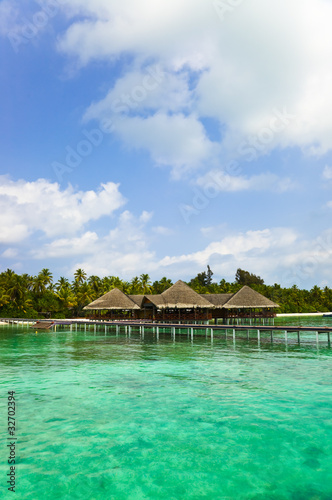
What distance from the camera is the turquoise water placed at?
7379mm

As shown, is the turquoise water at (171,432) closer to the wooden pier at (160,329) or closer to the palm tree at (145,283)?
the wooden pier at (160,329)

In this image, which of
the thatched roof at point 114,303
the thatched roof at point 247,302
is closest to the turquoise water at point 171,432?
the thatched roof at point 247,302

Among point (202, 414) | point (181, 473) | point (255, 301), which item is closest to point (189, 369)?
point (202, 414)

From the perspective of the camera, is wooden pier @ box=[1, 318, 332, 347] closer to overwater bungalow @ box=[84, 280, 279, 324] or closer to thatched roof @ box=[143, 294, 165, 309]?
overwater bungalow @ box=[84, 280, 279, 324]

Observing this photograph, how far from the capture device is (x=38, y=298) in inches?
2527

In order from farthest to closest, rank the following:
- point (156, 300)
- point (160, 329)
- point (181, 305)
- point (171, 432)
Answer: point (160, 329), point (156, 300), point (181, 305), point (171, 432)

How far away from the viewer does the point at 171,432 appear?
1014cm

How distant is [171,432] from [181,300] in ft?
109

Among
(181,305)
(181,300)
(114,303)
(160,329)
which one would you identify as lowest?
(160,329)

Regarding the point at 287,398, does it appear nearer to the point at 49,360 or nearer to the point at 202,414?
the point at 202,414

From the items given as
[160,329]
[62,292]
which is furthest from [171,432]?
[62,292]

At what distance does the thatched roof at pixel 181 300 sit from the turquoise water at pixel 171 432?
2214 centimetres

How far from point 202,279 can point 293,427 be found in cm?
10255

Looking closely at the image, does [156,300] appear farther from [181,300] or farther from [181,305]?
[181,305]
